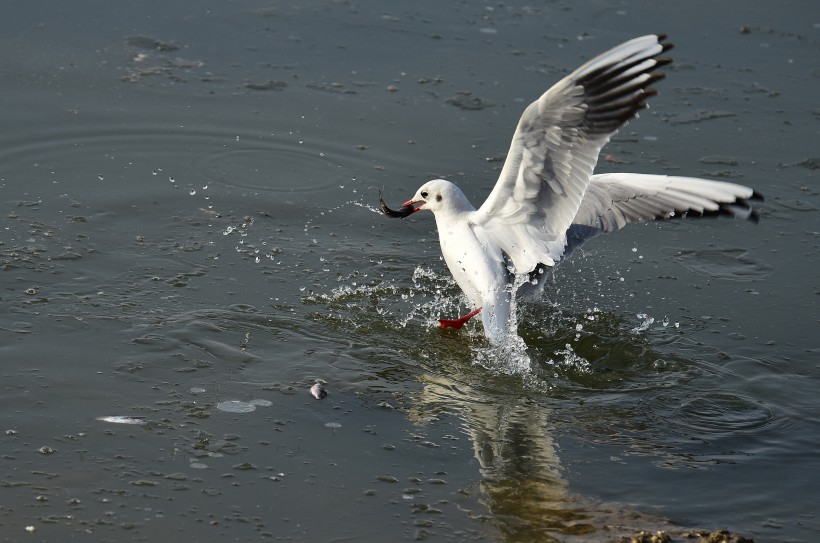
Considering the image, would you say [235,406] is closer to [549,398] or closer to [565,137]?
[549,398]

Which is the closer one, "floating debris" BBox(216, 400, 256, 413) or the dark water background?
the dark water background

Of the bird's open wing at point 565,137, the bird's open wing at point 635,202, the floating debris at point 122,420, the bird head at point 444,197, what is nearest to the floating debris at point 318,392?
the floating debris at point 122,420

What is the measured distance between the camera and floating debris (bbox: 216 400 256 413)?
4906mm

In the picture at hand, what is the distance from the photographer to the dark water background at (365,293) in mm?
4445

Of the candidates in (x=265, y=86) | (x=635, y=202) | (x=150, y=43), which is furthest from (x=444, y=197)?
(x=150, y=43)

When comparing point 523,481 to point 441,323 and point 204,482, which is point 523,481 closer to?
point 204,482

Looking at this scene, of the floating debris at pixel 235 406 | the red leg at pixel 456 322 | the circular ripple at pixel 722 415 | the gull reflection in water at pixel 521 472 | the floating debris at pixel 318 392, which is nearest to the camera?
the gull reflection in water at pixel 521 472

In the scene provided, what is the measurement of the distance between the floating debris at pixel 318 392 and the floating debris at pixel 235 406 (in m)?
0.30

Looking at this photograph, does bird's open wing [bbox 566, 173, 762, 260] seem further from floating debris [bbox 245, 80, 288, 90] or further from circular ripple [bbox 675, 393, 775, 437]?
floating debris [bbox 245, 80, 288, 90]

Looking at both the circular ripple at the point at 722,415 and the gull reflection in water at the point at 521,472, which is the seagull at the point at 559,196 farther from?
the circular ripple at the point at 722,415

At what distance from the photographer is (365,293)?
20.8 feet

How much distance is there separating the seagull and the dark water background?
1.21 feet

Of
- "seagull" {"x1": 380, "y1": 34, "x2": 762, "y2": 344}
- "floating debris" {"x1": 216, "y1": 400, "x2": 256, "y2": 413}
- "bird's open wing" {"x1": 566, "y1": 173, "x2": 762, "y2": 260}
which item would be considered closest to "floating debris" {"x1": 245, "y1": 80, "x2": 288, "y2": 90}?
"seagull" {"x1": 380, "y1": 34, "x2": 762, "y2": 344}

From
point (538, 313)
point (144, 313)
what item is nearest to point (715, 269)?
point (538, 313)
